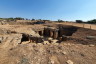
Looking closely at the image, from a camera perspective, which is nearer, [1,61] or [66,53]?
[1,61]

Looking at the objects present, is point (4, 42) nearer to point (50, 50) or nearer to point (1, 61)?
point (1, 61)

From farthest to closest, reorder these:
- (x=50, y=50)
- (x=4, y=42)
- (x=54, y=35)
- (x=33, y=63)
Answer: (x=54, y=35) → (x=4, y=42) → (x=50, y=50) → (x=33, y=63)

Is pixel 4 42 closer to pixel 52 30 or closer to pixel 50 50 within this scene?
pixel 50 50

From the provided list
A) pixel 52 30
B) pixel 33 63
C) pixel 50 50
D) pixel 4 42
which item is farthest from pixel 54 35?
pixel 33 63

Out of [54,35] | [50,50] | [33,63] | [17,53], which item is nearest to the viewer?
[33,63]

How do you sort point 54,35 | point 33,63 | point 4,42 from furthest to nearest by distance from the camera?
point 54,35, point 4,42, point 33,63

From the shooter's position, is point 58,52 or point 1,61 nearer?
point 1,61

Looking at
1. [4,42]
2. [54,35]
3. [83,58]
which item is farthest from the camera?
[54,35]

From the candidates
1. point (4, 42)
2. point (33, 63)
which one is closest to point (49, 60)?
point (33, 63)

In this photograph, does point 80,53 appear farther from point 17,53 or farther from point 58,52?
point 17,53

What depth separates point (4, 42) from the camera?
8961mm

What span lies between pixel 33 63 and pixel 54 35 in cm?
1598

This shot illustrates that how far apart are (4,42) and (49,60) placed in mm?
6115

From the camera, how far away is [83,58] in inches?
200
